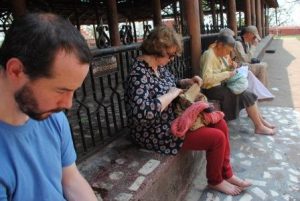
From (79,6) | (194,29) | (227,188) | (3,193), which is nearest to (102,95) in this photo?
(227,188)

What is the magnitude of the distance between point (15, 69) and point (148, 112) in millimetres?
1540

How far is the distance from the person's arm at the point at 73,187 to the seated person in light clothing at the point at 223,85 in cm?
285

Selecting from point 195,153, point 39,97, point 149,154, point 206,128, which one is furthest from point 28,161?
point 195,153

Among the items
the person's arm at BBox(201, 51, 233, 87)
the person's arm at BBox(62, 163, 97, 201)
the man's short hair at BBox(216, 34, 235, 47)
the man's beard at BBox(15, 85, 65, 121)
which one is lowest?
the person's arm at BBox(62, 163, 97, 201)

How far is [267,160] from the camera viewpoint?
12.9 ft

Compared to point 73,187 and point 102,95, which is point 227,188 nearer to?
point 102,95

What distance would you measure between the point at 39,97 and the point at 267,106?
17.2 ft

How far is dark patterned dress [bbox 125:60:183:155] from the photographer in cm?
270

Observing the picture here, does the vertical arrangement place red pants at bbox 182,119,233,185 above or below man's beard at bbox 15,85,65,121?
below

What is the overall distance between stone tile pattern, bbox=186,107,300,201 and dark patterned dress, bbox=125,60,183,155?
25.5 inches

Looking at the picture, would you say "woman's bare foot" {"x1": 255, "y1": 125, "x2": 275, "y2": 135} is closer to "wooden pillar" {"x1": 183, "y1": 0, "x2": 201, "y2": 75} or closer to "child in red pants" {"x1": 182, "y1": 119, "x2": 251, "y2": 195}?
"wooden pillar" {"x1": 183, "y1": 0, "x2": 201, "y2": 75}

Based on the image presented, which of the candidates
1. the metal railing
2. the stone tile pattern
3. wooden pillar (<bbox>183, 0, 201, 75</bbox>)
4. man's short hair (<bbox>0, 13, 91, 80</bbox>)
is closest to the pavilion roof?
wooden pillar (<bbox>183, 0, 201, 75</bbox>)

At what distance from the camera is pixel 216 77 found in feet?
14.2

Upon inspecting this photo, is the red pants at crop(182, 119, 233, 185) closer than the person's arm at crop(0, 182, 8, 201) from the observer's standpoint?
No
